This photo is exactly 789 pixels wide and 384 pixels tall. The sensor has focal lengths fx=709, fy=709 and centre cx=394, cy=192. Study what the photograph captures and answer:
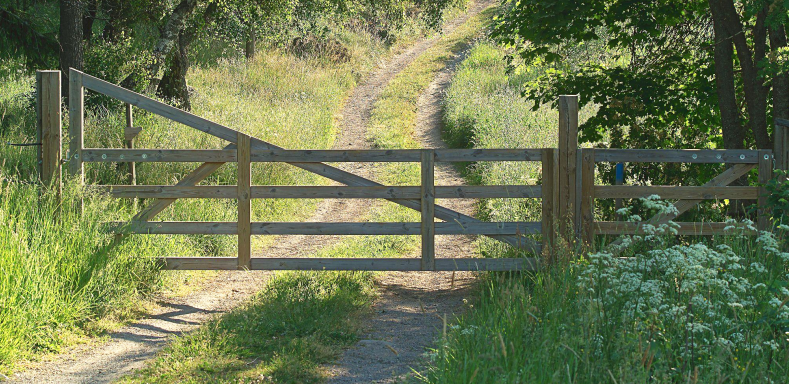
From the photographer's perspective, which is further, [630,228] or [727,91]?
[727,91]

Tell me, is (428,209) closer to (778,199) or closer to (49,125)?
(778,199)

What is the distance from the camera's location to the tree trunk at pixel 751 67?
8.48 meters

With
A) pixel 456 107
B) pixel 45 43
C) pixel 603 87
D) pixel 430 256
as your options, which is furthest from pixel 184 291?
pixel 456 107

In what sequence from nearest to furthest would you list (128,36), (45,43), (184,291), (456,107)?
1. (184,291)
2. (45,43)
3. (128,36)
4. (456,107)

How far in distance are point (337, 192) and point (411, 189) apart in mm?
768

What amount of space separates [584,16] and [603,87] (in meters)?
1.03

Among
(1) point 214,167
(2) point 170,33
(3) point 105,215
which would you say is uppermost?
(2) point 170,33

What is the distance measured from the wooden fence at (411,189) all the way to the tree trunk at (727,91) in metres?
1.37

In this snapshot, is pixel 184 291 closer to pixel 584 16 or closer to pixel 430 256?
pixel 430 256

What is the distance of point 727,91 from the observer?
8734 millimetres

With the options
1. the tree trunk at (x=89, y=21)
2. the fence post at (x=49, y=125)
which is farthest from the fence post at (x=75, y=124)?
the tree trunk at (x=89, y=21)

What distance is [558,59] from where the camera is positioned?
9.18m

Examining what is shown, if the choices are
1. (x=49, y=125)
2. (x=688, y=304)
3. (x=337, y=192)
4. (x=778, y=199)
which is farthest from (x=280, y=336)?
(x=778, y=199)

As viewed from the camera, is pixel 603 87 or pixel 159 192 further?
pixel 603 87
